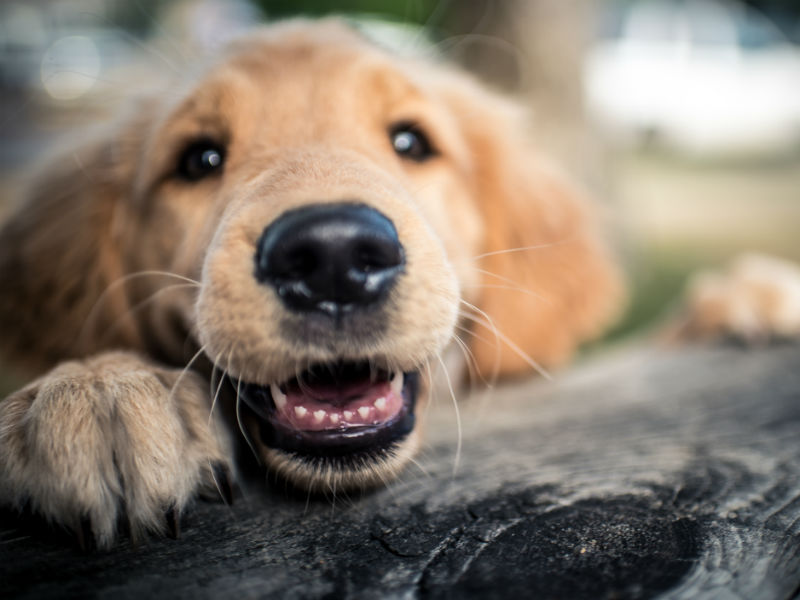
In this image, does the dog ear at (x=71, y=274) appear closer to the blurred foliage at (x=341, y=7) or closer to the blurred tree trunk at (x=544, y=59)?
the blurred tree trunk at (x=544, y=59)

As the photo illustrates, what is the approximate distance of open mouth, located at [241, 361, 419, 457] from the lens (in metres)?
1.55

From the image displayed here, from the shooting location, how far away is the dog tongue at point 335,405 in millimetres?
1562

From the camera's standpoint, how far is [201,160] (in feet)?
7.34

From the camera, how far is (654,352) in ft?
10.8

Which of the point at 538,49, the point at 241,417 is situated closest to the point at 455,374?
the point at 241,417

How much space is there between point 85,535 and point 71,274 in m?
1.52

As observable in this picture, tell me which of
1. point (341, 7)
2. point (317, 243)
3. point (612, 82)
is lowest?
point (317, 243)

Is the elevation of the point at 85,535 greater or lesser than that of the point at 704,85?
lesser

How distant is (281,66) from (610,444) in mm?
1480

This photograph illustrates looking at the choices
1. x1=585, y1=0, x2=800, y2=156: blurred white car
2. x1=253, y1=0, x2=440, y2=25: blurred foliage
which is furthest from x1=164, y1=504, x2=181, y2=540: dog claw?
x1=585, y1=0, x2=800, y2=156: blurred white car

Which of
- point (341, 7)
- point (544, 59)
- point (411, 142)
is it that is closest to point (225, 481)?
point (411, 142)

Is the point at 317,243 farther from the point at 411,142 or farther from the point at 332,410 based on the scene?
the point at 411,142

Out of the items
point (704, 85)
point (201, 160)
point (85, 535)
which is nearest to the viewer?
point (85, 535)

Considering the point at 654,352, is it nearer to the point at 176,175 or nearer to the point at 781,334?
the point at 781,334
